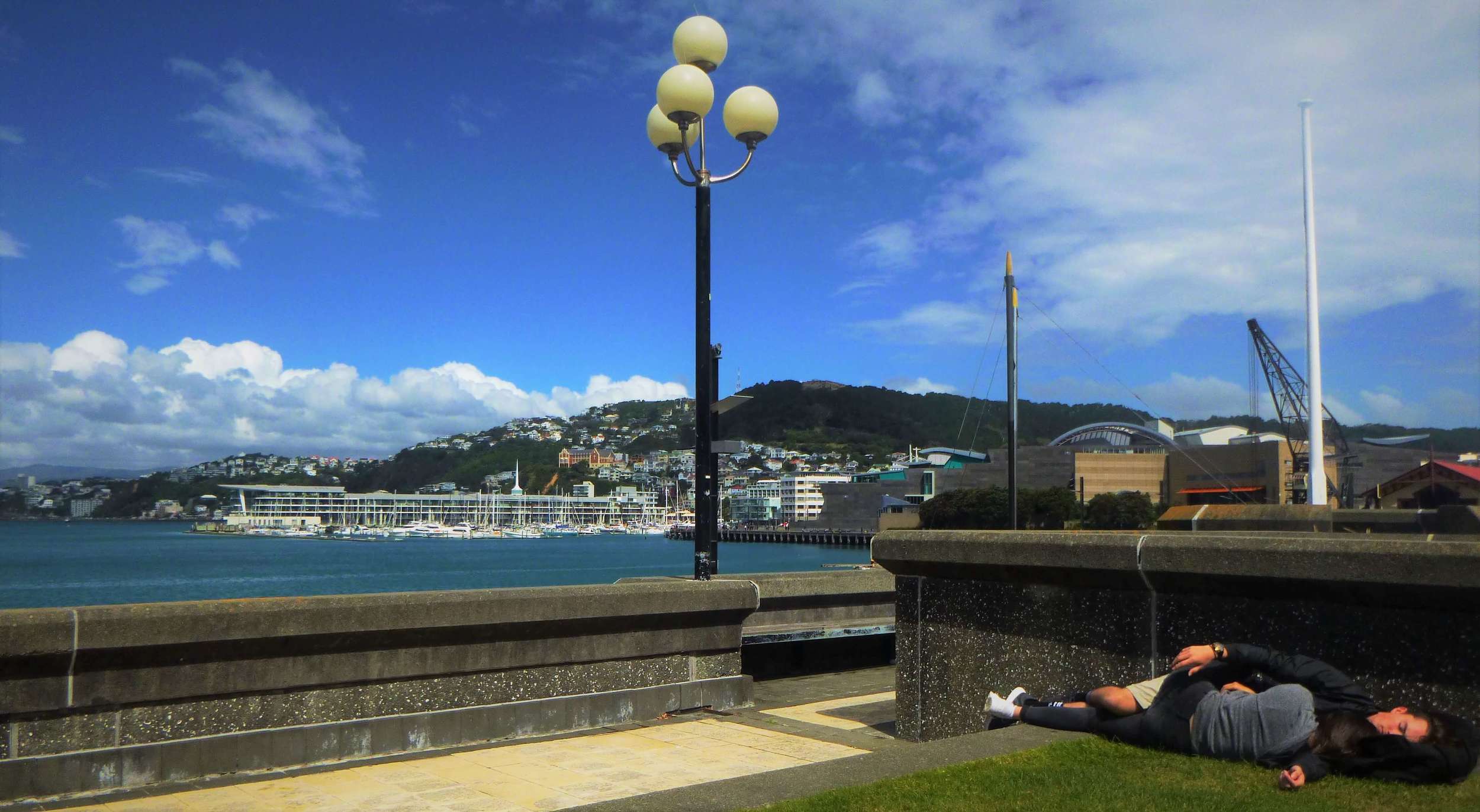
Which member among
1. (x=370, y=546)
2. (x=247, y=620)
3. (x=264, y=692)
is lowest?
(x=370, y=546)

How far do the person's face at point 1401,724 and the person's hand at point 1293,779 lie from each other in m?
0.38

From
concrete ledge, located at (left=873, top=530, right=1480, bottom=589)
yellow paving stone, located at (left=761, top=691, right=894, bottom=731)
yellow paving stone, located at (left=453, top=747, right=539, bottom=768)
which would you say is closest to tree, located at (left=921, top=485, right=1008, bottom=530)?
yellow paving stone, located at (left=761, top=691, right=894, bottom=731)

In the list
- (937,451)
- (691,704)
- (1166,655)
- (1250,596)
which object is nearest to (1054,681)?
(1166,655)

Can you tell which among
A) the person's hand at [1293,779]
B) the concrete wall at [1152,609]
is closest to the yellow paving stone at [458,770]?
the concrete wall at [1152,609]

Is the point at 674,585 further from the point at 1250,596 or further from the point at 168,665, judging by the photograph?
the point at 1250,596

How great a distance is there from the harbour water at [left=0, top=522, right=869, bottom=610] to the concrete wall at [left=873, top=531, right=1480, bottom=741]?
94.6ft

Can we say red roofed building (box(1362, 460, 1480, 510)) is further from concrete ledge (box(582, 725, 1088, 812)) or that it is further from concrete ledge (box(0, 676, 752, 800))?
concrete ledge (box(582, 725, 1088, 812))

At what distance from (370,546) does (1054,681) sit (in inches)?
6384

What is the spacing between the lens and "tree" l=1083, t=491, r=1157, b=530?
97400 millimetres

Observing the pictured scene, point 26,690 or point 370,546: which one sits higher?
point 26,690

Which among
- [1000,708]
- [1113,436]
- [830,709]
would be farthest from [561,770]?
[1113,436]

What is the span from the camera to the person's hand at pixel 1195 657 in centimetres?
464

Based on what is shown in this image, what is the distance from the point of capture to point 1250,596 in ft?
17.0

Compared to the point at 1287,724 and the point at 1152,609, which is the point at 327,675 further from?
the point at 1287,724
